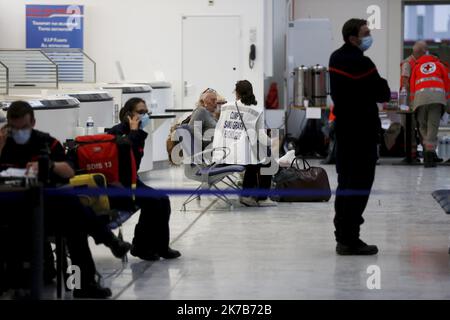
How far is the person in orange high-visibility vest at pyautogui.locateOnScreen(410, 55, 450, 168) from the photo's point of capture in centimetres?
1554

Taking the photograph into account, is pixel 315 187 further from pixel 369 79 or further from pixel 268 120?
pixel 268 120

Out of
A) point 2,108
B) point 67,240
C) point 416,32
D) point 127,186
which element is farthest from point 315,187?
point 416,32

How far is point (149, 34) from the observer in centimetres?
1812

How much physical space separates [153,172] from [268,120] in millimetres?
4015

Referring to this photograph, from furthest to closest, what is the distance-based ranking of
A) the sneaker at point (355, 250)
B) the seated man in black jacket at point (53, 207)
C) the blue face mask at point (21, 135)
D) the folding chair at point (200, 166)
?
the folding chair at point (200, 166) < the sneaker at point (355, 250) < the blue face mask at point (21, 135) < the seated man in black jacket at point (53, 207)

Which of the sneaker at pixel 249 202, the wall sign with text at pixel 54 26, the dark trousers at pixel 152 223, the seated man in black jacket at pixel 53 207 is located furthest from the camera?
the wall sign with text at pixel 54 26

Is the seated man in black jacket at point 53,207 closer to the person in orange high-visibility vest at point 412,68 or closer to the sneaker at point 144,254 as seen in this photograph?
the sneaker at point 144,254

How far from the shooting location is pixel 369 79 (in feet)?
26.3

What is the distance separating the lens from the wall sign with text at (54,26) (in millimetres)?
18219

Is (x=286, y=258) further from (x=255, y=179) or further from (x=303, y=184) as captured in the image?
(x=303, y=184)

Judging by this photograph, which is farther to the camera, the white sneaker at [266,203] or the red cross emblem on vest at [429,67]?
the red cross emblem on vest at [429,67]

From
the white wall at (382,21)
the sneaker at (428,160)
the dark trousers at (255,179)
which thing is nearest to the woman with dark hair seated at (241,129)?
the dark trousers at (255,179)

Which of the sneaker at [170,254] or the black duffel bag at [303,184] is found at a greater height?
the black duffel bag at [303,184]

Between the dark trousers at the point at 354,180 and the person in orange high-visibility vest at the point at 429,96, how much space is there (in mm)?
7692
